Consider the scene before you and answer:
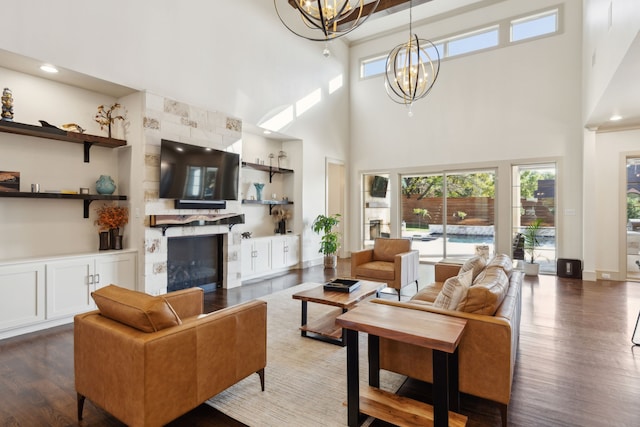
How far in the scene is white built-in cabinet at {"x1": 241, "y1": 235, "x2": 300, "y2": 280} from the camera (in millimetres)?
6332

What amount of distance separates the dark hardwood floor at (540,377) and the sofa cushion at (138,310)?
748mm

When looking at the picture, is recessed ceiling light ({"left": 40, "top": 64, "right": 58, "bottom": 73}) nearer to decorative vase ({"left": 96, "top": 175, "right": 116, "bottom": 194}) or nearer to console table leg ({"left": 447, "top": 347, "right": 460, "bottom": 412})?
decorative vase ({"left": 96, "top": 175, "right": 116, "bottom": 194})

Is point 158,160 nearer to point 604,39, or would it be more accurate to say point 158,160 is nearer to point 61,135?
point 61,135

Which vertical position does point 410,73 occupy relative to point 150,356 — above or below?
above

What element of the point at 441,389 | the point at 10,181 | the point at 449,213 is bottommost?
the point at 441,389

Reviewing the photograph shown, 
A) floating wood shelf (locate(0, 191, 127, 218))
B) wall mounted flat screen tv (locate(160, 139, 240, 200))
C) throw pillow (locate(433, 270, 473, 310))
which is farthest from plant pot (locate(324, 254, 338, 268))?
throw pillow (locate(433, 270, 473, 310))

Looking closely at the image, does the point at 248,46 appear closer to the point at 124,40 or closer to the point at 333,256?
the point at 124,40

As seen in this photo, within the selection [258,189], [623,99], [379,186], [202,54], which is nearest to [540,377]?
[623,99]

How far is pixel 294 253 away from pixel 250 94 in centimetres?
338

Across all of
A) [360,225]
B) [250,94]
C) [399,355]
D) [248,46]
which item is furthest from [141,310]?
[360,225]

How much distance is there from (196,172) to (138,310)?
12.0ft

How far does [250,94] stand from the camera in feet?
20.6

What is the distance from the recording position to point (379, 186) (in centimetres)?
908

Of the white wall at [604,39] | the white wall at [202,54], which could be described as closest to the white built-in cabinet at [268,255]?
the white wall at [202,54]
